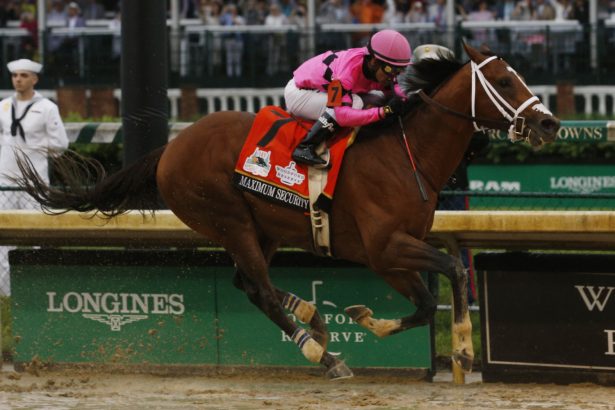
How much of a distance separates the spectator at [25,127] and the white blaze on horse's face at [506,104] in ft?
13.3

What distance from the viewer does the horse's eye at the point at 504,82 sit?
7.22m

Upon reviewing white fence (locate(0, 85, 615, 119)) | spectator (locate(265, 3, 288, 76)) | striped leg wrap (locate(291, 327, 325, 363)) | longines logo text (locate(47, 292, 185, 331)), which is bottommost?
striped leg wrap (locate(291, 327, 325, 363))

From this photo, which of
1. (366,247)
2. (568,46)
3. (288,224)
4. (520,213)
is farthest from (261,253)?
(568,46)

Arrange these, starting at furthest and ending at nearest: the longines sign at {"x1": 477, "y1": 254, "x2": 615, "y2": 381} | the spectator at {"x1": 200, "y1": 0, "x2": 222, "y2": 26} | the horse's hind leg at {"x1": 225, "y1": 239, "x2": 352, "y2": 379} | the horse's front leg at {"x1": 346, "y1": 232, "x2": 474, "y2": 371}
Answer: the spectator at {"x1": 200, "y1": 0, "x2": 222, "y2": 26} < the longines sign at {"x1": 477, "y1": 254, "x2": 615, "y2": 381} < the horse's hind leg at {"x1": 225, "y1": 239, "x2": 352, "y2": 379} < the horse's front leg at {"x1": 346, "y1": 232, "x2": 474, "y2": 371}

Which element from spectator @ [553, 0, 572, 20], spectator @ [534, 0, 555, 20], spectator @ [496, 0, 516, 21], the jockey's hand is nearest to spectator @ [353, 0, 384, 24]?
spectator @ [496, 0, 516, 21]

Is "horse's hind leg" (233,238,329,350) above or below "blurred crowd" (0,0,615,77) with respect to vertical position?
below

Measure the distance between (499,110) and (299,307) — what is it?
1672 millimetres

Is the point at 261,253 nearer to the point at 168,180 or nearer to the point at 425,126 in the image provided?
the point at 168,180

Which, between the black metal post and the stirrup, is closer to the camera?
the stirrup

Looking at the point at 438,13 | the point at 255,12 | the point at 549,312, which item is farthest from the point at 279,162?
the point at 255,12

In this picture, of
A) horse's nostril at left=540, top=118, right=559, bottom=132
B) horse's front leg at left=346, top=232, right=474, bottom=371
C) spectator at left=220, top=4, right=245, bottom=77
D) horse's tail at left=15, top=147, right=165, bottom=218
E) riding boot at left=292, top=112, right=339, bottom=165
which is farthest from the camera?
spectator at left=220, top=4, right=245, bottom=77

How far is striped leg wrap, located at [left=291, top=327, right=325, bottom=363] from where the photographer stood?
759 cm

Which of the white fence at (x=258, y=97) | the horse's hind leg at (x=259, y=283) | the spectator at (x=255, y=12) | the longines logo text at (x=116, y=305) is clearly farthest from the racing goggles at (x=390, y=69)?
the spectator at (x=255, y=12)

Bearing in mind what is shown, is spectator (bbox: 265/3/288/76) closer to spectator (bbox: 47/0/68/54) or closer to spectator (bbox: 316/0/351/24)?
spectator (bbox: 316/0/351/24)
